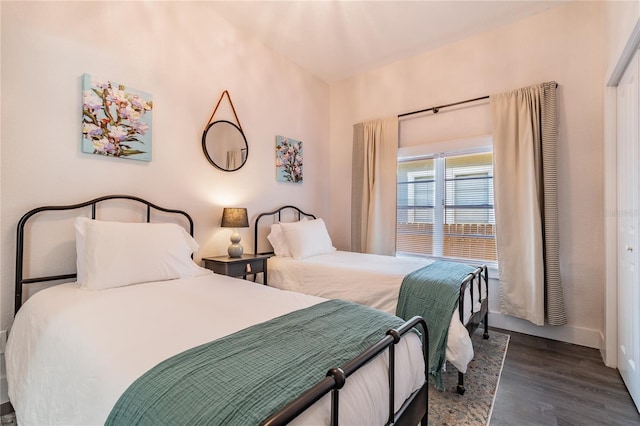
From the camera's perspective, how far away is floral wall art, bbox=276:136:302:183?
3518 mm

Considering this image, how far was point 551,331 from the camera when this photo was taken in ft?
9.04

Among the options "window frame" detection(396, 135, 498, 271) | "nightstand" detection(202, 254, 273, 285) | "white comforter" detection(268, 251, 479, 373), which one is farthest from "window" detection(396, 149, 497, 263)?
"nightstand" detection(202, 254, 273, 285)

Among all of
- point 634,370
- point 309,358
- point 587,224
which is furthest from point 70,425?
point 587,224

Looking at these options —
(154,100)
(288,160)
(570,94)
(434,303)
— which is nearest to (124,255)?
(154,100)

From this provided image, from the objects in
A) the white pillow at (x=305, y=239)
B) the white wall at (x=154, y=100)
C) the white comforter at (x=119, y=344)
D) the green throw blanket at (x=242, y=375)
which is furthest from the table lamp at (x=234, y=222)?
the green throw blanket at (x=242, y=375)

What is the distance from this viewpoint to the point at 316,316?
1299 mm

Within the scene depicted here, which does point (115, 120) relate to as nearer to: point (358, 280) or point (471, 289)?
point (358, 280)

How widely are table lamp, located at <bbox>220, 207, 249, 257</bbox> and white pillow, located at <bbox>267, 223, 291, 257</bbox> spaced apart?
502mm

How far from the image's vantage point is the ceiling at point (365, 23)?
2.74m

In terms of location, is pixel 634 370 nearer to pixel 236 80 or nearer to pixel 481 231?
pixel 481 231

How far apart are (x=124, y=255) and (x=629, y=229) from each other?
3244 millimetres

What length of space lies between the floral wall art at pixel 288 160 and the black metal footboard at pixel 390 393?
2.59m

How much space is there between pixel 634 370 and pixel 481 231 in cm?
162

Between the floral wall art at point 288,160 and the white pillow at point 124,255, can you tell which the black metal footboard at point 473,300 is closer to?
the white pillow at point 124,255
